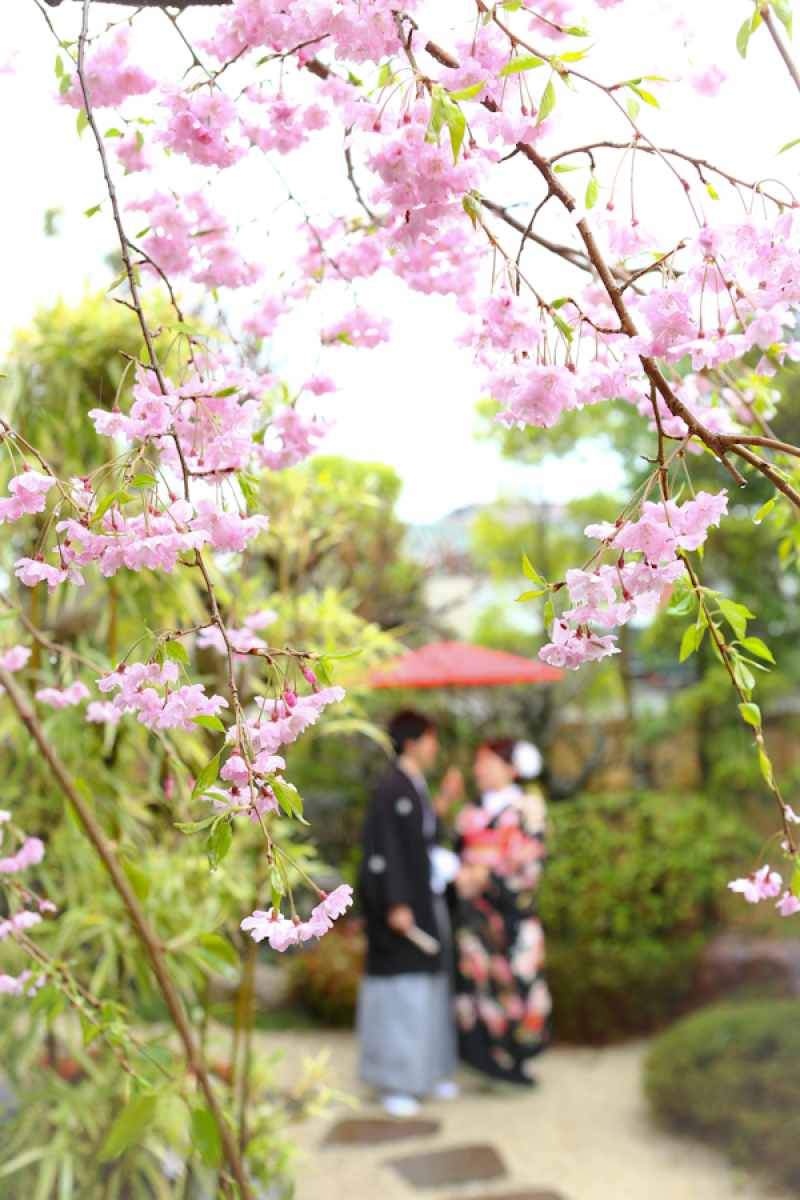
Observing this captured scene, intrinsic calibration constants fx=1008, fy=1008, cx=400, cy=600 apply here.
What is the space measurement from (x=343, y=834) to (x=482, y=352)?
4.61 metres

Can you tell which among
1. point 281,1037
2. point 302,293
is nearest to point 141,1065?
point 302,293

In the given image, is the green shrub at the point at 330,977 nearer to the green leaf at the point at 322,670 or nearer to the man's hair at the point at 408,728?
the man's hair at the point at 408,728

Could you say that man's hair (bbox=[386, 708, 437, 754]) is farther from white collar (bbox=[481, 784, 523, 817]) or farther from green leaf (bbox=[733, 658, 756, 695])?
green leaf (bbox=[733, 658, 756, 695])

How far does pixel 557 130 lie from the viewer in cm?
81

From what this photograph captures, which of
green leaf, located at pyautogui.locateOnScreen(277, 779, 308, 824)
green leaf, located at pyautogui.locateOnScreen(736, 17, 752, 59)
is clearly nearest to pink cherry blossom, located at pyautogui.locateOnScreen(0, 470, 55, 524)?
green leaf, located at pyautogui.locateOnScreen(277, 779, 308, 824)

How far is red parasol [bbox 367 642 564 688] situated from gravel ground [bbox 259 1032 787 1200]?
4.86 ft

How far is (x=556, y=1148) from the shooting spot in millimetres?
3072

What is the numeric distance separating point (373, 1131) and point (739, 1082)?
115 cm

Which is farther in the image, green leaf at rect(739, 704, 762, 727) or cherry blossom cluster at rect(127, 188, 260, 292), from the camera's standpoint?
cherry blossom cluster at rect(127, 188, 260, 292)

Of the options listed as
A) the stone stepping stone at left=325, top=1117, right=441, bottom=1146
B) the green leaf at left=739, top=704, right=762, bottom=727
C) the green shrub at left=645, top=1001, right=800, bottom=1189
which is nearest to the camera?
the green leaf at left=739, top=704, right=762, bottom=727

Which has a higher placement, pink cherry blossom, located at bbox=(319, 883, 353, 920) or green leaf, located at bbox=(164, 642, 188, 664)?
green leaf, located at bbox=(164, 642, 188, 664)

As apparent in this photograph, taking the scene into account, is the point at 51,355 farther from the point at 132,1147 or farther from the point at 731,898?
the point at 731,898

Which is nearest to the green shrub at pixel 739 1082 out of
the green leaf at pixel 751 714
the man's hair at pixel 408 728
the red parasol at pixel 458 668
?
the man's hair at pixel 408 728

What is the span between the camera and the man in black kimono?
3412mm
